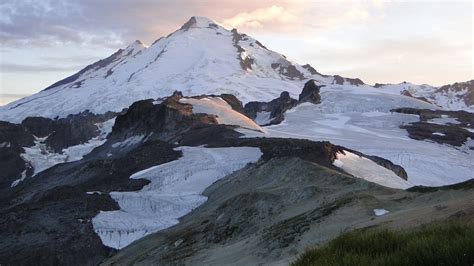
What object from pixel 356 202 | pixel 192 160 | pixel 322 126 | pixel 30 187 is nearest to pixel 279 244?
pixel 356 202

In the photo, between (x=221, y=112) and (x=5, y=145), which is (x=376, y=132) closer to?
(x=221, y=112)

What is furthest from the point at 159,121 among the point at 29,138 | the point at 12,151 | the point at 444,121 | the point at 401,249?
the point at 401,249

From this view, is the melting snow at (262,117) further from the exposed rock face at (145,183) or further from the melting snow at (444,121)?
the exposed rock face at (145,183)

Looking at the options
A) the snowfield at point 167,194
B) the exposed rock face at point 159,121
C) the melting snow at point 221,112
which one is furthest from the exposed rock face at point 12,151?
the snowfield at point 167,194

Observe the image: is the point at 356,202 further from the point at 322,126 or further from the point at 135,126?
the point at 322,126

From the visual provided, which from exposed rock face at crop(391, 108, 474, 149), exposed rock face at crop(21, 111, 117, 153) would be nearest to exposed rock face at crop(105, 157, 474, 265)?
exposed rock face at crop(391, 108, 474, 149)

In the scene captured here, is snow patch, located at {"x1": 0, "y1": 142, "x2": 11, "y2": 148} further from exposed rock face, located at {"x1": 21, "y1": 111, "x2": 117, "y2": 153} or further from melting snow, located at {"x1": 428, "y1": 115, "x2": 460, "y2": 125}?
melting snow, located at {"x1": 428, "y1": 115, "x2": 460, "y2": 125}

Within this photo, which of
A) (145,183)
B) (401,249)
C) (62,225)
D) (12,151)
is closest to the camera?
(401,249)
